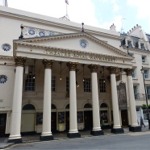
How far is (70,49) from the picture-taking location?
1964 cm

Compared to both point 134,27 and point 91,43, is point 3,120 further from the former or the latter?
point 134,27

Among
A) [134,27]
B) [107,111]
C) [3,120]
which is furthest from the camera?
[134,27]

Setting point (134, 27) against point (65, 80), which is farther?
point (134, 27)

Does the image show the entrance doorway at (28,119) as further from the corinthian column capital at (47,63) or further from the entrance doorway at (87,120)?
the entrance doorway at (87,120)

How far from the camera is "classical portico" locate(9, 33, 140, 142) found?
16.9 metres

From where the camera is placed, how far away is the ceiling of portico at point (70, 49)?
58.5 feet

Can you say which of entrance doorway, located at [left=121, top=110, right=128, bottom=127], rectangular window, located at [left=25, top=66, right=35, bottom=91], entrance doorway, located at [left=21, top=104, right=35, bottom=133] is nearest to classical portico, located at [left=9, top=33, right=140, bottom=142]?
rectangular window, located at [left=25, top=66, right=35, bottom=91]

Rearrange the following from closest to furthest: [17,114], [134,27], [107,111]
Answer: [17,114] → [107,111] → [134,27]

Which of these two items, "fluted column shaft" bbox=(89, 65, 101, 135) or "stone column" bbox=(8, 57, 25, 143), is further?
"fluted column shaft" bbox=(89, 65, 101, 135)

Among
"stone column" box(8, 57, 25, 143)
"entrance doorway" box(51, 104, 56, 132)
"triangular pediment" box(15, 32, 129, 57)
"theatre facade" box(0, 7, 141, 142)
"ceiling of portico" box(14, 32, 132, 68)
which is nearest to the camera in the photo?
"stone column" box(8, 57, 25, 143)

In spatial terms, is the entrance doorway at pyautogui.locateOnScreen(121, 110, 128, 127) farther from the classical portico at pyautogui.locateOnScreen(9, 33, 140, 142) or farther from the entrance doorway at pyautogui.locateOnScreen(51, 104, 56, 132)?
the entrance doorway at pyautogui.locateOnScreen(51, 104, 56, 132)

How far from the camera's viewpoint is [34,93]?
22.2 m

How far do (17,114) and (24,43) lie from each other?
258 inches

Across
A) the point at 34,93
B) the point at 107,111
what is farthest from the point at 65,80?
the point at 107,111
